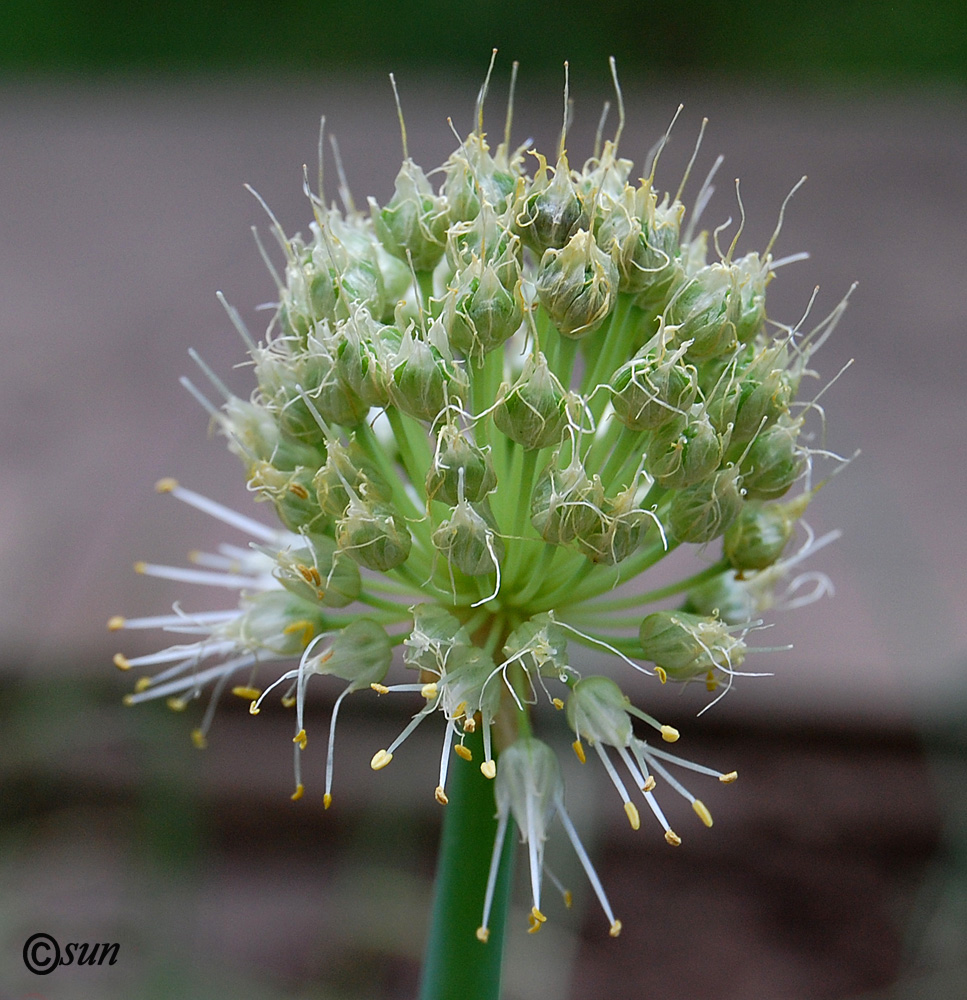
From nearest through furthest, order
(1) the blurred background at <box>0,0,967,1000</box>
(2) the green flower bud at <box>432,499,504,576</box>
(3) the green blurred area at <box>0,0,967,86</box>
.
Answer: (2) the green flower bud at <box>432,499,504,576</box>, (1) the blurred background at <box>0,0,967,1000</box>, (3) the green blurred area at <box>0,0,967,86</box>

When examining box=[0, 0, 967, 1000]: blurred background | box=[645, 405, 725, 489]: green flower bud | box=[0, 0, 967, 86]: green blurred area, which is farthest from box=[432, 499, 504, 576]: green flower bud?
box=[0, 0, 967, 86]: green blurred area

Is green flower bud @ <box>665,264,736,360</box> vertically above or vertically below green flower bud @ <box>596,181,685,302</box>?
below

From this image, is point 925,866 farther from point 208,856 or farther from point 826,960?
point 208,856

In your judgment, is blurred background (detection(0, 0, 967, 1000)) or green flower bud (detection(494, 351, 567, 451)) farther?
blurred background (detection(0, 0, 967, 1000))

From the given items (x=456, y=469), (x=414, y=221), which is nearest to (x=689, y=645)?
(x=456, y=469)

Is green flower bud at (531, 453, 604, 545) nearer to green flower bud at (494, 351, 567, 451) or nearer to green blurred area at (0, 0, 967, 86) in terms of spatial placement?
green flower bud at (494, 351, 567, 451)

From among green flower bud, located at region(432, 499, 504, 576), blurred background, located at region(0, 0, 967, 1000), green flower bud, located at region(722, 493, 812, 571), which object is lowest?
blurred background, located at region(0, 0, 967, 1000)

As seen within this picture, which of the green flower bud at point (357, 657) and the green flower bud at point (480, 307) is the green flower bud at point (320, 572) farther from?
the green flower bud at point (480, 307)

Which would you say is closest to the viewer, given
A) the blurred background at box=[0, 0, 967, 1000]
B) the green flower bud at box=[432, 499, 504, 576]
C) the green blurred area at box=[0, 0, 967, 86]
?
the green flower bud at box=[432, 499, 504, 576]

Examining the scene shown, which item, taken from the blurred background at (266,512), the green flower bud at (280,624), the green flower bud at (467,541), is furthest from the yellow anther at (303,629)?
the blurred background at (266,512)
